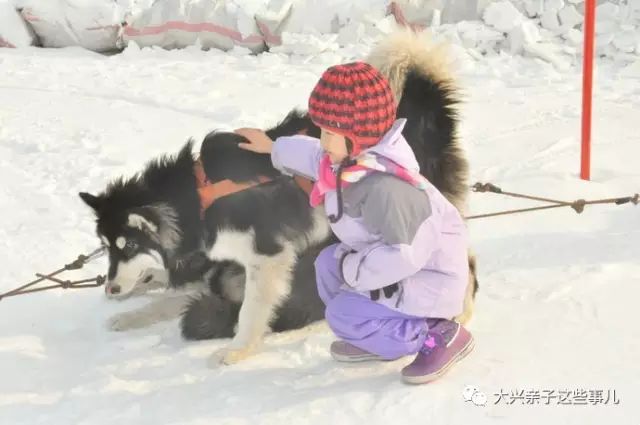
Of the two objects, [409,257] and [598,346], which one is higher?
[409,257]

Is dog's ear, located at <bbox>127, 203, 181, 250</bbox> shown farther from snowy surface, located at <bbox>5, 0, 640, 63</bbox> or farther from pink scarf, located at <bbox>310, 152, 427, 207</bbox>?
snowy surface, located at <bbox>5, 0, 640, 63</bbox>

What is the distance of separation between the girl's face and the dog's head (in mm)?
818

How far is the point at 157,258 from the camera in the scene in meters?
2.62

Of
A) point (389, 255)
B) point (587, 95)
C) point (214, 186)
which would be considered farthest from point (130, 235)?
point (587, 95)

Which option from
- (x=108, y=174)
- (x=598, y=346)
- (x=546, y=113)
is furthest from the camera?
(x=546, y=113)

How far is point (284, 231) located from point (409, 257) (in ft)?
2.61

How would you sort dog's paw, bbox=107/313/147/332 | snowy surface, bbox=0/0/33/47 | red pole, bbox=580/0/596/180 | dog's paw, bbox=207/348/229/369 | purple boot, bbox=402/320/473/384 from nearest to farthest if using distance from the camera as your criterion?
1. purple boot, bbox=402/320/473/384
2. dog's paw, bbox=207/348/229/369
3. dog's paw, bbox=107/313/147/332
4. red pole, bbox=580/0/596/180
5. snowy surface, bbox=0/0/33/47

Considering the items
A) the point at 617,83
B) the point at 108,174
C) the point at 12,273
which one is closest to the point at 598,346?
the point at 12,273

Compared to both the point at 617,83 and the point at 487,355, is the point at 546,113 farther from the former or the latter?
the point at 487,355

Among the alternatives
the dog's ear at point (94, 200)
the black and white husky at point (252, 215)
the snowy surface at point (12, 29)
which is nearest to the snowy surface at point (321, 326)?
the black and white husky at point (252, 215)

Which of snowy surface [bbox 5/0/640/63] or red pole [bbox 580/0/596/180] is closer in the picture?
red pole [bbox 580/0/596/180]

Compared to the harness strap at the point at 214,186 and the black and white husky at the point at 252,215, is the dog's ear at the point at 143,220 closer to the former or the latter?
the black and white husky at the point at 252,215

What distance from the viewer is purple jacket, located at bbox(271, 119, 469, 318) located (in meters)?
1.90

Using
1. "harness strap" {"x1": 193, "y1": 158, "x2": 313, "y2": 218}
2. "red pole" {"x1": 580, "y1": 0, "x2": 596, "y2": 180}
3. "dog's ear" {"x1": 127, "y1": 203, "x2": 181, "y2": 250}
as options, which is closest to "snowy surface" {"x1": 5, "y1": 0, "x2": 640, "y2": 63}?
"red pole" {"x1": 580, "y1": 0, "x2": 596, "y2": 180}
